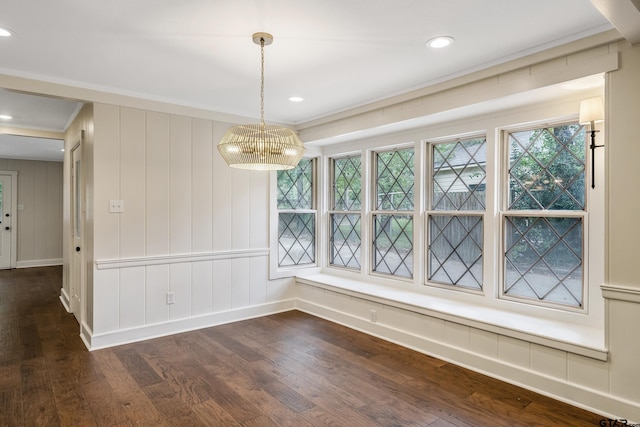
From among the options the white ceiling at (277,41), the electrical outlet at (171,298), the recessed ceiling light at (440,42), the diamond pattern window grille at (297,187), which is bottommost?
the electrical outlet at (171,298)

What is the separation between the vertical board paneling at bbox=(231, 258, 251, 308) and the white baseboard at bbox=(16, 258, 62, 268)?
652 cm

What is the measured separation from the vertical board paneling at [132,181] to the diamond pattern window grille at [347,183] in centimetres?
237

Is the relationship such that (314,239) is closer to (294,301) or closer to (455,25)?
(294,301)

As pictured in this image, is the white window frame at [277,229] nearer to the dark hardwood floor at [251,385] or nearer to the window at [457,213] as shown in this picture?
the dark hardwood floor at [251,385]

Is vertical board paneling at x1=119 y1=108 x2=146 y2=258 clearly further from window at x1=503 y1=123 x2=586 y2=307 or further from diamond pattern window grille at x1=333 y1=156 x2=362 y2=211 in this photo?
window at x1=503 y1=123 x2=586 y2=307

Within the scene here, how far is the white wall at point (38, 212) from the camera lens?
8.20 metres

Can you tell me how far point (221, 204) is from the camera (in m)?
4.28

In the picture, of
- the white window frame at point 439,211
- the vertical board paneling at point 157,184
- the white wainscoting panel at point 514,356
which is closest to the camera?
the white wainscoting panel at point 514,356

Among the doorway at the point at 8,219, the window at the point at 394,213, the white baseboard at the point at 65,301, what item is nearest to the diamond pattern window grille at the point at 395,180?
the window at the point at 394,213

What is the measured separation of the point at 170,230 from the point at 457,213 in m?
2.89

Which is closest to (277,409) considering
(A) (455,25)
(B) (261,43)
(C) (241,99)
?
(B) (261,43)

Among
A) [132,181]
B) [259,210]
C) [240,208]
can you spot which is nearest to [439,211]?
[259,210]

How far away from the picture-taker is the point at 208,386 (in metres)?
2.77

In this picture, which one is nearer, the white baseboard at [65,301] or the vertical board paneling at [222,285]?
the vertical board paneling at [222,285]
